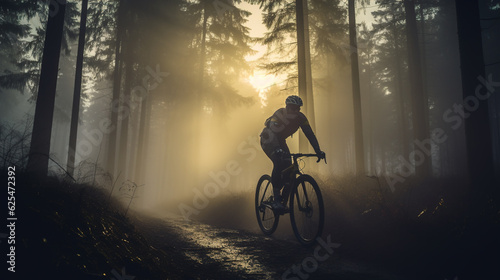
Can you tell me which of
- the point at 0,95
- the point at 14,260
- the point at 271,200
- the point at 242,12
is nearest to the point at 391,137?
the point at 242,12

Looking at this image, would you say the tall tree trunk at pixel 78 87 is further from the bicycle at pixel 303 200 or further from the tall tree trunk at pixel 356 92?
the tall tree trunk at pixel 356 92

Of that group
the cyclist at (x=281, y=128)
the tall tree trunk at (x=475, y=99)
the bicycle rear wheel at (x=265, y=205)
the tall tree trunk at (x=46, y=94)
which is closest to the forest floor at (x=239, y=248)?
the bicycle rear wheel at (x=265, y=205)

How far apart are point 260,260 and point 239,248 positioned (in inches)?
32.4

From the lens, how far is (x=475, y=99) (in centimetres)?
560

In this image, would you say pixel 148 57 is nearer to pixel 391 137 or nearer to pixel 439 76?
pixel 439 76

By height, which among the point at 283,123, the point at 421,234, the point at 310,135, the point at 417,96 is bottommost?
the point at 421,234

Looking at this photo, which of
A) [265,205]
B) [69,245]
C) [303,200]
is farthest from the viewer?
[265,205]

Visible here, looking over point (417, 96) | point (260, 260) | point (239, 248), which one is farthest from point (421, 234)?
point (417, 96)

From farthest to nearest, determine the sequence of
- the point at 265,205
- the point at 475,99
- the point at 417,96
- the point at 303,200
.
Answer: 1. the point at 417,96
2. the point at 265,205
3. the point at 475,99
4. the point at 303,200

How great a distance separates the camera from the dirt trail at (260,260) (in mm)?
3439

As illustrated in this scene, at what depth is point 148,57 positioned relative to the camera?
16859 millimetres

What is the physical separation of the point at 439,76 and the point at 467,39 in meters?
26.6

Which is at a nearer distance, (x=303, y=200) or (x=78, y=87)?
(x=303, y=200)

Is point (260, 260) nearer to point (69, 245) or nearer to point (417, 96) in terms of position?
point (69, 245)
